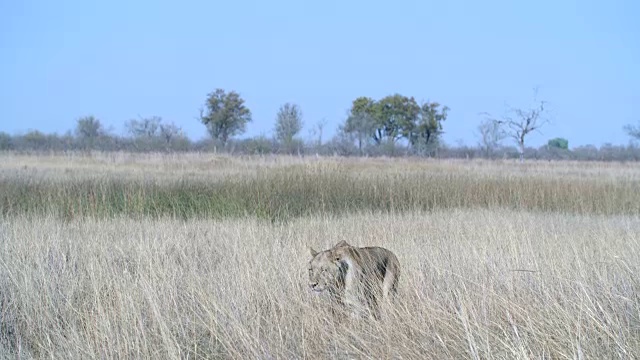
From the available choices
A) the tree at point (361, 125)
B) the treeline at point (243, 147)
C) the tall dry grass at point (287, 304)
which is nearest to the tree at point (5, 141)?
the treeline at point (243, 147)

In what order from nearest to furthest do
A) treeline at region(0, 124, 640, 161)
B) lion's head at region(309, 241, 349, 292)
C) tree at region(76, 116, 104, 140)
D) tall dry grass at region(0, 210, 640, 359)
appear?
1. tall dry grass at region(0, 210, 640, 359)
2. lion's head at region(309, 241, 349, 292)
3. treeline at region(0, 124, 640, 161)
4. tree at region(76, 116, 104, 140)

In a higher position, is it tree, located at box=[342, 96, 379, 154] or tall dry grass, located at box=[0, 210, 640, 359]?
tree, located at box=[342, 96, 379, 154]

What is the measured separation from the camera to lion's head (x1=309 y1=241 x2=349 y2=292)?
434 cm

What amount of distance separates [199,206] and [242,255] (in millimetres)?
5922

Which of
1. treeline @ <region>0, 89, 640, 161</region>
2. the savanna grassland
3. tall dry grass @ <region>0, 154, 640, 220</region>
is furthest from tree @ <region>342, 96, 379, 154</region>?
the savanna grassland

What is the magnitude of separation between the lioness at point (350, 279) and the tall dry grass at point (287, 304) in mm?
157

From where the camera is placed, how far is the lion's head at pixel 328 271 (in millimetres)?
4340

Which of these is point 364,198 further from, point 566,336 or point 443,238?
point 566,336

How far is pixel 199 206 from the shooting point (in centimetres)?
1194

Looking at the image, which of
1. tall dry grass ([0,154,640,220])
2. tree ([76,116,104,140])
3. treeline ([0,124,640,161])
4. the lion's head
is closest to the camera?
the lion's head

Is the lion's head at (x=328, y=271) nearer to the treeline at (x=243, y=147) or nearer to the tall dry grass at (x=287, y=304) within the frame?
the tall dry grass at (x=287, y=304)

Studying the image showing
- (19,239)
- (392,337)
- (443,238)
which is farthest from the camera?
(443,238)

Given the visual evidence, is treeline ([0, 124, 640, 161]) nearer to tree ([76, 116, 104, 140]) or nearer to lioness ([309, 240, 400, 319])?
tree ([76, 116, 104, 140])

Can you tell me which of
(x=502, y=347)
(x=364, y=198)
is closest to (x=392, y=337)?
(x=502, y=347)
